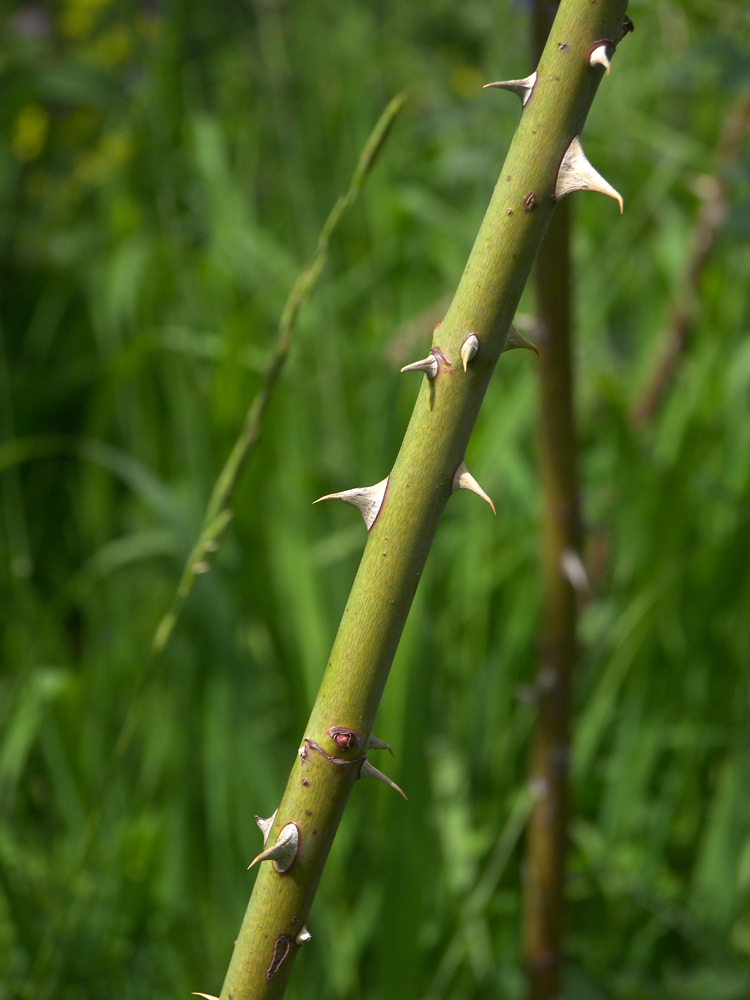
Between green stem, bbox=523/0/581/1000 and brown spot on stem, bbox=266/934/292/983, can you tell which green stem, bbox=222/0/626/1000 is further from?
green stem, bbox=523/0/581/1000

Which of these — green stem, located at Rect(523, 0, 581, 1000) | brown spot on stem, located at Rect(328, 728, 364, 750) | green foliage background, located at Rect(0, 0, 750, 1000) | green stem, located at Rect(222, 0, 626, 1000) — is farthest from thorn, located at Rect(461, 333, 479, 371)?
green foliage background, located at Rect(0, 0, 750, 1000)

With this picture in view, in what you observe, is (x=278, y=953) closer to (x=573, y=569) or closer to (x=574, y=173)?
(x=574, y=173)

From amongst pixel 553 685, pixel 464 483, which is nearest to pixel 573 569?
pixel 553 685

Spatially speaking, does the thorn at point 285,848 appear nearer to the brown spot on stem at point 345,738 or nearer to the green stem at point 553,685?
the brown spot on stem at point 345,738

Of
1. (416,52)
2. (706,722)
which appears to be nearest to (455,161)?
(706,722)

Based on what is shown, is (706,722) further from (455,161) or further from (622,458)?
(455,161)
